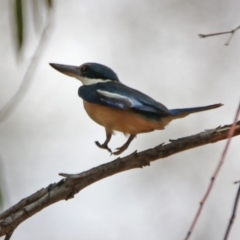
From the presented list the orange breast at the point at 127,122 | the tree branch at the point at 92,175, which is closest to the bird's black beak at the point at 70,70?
the orange breast at the point at 127,122

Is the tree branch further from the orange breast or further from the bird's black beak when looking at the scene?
the bird's black beak

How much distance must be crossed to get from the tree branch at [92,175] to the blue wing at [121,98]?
0.75 ft

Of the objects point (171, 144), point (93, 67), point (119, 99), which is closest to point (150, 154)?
point (171, 144)

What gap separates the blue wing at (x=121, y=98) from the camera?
1755 mm

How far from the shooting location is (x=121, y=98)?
1.81 meters

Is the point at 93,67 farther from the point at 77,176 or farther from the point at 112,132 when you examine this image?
the point at 77,176

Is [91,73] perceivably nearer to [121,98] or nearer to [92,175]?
A: [121,98]

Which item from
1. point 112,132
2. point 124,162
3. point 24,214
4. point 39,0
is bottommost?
point 24,214

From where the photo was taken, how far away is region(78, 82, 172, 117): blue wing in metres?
1.75

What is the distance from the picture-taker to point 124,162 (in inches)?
60.5

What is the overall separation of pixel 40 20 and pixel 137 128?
421mm

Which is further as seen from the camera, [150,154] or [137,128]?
[137,128]

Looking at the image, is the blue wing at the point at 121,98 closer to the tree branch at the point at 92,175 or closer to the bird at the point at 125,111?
the bird at the point at 125,111

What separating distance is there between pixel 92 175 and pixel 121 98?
366mm
